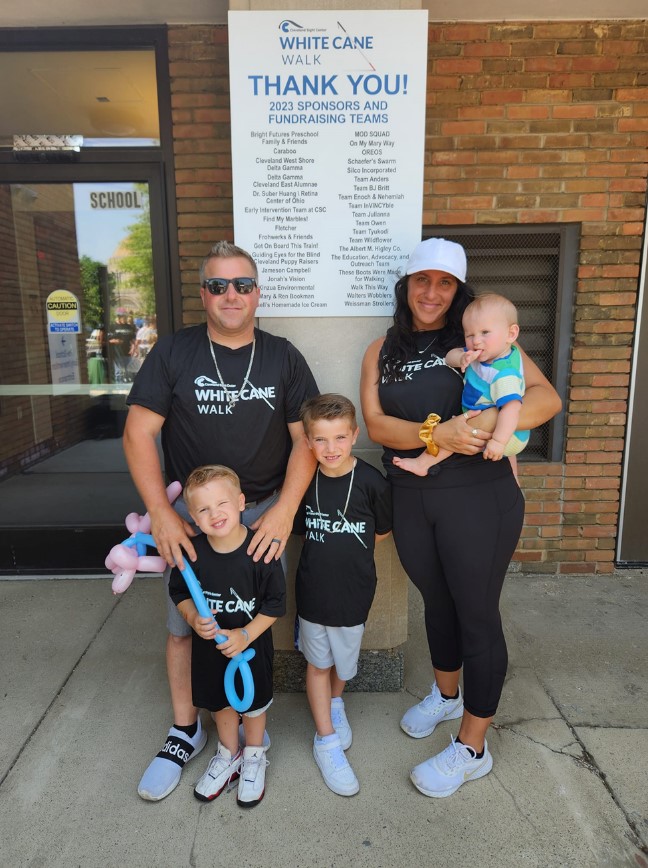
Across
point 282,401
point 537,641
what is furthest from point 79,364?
point 537,641

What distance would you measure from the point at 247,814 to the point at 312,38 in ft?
9.60

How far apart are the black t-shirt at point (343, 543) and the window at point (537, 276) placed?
198 cm

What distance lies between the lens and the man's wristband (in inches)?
76.6

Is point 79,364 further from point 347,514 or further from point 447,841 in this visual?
point 447,841

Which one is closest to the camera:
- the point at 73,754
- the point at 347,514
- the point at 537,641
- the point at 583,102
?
the point at 347,514

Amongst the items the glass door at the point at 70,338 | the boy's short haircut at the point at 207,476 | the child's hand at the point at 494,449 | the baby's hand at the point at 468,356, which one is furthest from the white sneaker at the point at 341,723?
the glass door at the point at 70,338

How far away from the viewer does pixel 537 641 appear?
3.13m

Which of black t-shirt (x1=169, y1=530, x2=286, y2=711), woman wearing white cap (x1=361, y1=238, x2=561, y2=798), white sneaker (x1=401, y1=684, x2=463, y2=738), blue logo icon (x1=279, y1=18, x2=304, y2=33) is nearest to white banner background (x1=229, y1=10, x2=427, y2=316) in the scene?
blue logo icon (x1=279, y1=18, x2=304, y2=33)

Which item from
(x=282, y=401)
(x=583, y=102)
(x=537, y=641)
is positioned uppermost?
(x=583, y=102)

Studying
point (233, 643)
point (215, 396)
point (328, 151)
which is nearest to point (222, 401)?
point (215, 396)

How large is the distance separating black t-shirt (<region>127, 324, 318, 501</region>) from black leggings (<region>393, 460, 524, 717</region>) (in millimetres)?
514

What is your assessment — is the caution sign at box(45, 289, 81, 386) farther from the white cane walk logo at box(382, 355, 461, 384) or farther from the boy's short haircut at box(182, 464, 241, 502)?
the white cane walk logo at box(382, 355, 461, 384)

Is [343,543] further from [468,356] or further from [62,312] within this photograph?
[62,312]

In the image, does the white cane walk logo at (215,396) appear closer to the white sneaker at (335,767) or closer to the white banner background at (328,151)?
the white banner background at (328,151)
